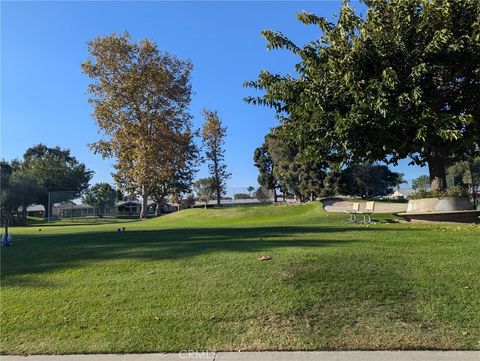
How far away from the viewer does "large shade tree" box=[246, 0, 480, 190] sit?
13.4m

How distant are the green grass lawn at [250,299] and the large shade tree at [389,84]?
5.31m

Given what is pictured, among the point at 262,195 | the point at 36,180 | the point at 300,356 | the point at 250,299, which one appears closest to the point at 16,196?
the point at 36,180

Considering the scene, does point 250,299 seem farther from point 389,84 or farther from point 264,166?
point 264,166

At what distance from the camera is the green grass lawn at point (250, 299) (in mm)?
5105

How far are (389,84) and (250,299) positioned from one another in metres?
8.97

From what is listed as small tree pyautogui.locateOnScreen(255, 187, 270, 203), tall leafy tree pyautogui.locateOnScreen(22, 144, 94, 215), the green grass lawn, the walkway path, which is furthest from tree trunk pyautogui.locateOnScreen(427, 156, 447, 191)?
small tree pyautogui.locateOnScreen(255, 187, 270, 203)

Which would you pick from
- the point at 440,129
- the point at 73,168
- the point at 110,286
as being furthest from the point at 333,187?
the point at 73,168

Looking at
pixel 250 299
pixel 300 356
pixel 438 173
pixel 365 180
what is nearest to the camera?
pixel 300 356

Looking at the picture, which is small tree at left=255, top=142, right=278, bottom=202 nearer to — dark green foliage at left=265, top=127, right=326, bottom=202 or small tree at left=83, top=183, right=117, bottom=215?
dark green foliage at left=265, top=127, right=326, bottom=202

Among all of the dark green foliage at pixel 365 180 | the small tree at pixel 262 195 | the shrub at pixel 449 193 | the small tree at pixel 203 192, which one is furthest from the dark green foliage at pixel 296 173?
the small tree at pixel 262 195

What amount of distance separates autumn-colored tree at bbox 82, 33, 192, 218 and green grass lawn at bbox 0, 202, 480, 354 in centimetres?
3654

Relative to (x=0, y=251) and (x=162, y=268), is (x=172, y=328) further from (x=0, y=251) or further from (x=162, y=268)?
(x=0, y=251)

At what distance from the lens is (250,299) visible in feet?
20.0

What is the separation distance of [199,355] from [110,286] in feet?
8.78
